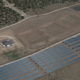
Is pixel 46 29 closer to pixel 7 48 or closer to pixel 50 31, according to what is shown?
pixel 50 31

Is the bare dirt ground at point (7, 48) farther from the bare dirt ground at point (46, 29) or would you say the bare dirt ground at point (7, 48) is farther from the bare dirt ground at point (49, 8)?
the bare dirt ground at point (49, 8)

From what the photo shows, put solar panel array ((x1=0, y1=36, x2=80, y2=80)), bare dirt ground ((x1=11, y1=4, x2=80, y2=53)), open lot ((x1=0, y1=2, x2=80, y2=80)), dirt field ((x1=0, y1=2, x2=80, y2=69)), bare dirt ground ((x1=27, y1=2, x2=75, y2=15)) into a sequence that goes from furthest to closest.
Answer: bare dirt ground ((x1=27, y1=2, x2=75, y2=15))
bare dirt ground ((x1=11, y1=4, x2=80, y2=53))
dirt field ((x1=0, y1=2, x2=80, y2=69))
open lot ((x1=0, y1=2, x2=80, y2=80))
solar panel array ((x1=0, y1=36, x2=80, y2=80))

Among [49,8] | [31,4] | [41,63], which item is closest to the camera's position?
[41,63]

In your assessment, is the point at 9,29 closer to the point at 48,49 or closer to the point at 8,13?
the point at 8,13

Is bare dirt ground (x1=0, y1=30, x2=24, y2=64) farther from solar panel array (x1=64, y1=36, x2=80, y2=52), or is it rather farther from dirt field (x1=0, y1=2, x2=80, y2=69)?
solar panel array (x1=64, y1=36, x2=80, y2=52)

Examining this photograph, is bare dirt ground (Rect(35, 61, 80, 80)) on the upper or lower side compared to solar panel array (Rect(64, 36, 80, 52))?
lower

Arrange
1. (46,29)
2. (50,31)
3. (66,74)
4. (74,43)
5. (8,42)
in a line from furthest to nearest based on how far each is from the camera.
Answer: (46,29)
(50,31)
(74,43)
(8,42)
(66,74)

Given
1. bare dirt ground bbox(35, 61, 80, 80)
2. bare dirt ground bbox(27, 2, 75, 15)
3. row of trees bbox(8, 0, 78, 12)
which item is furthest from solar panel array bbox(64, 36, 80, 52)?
row of trees bbox(8, 0, 78, 12)

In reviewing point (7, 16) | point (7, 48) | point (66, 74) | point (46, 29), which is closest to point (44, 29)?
point (46, 29)
